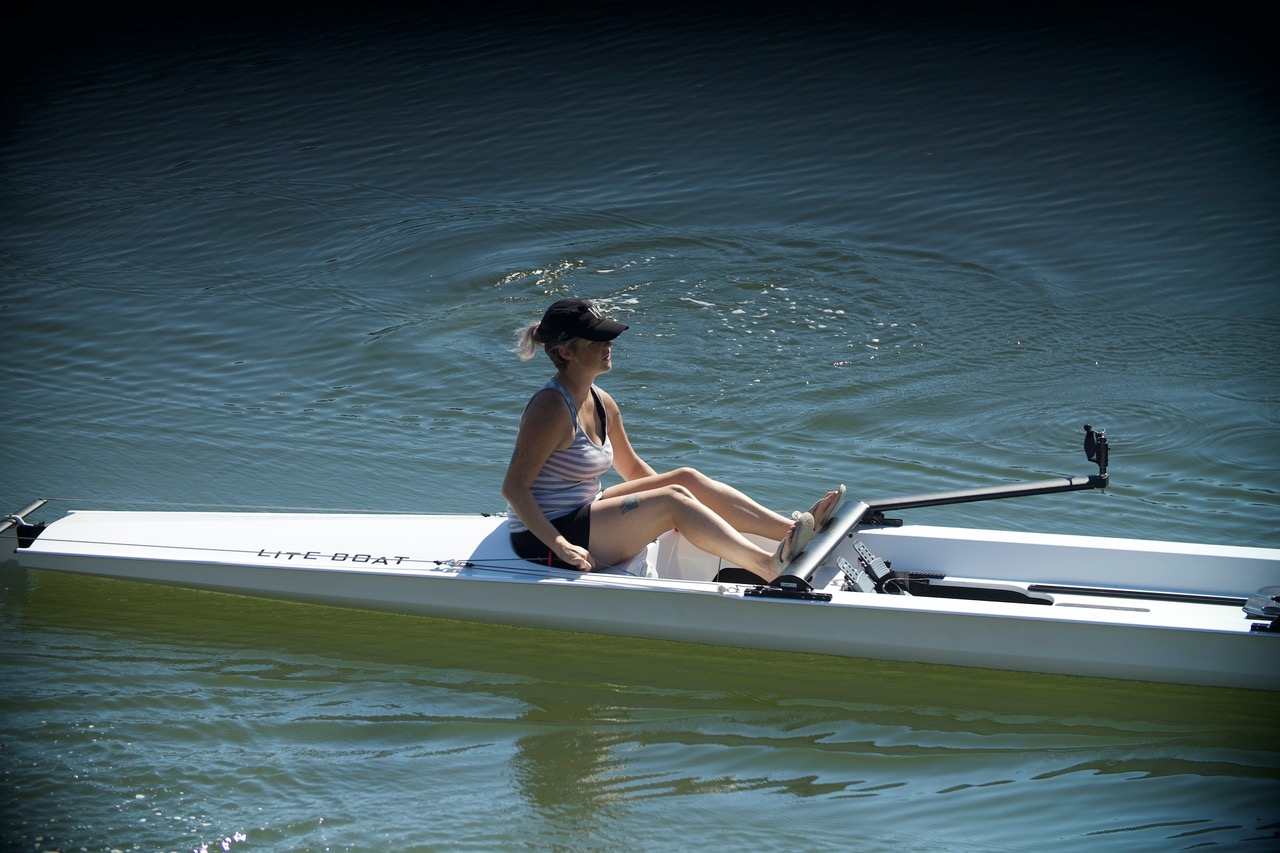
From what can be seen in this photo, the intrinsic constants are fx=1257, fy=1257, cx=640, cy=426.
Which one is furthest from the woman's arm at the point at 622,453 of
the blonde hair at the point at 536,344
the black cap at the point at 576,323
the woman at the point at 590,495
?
the black cap at the point at 576,323

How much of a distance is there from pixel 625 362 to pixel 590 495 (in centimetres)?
426

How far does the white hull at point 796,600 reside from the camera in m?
4.71

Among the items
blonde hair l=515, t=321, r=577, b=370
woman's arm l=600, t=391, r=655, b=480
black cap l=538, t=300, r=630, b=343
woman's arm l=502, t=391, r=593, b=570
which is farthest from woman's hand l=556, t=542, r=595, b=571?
black cap l=538, t=300, r=630, b=343

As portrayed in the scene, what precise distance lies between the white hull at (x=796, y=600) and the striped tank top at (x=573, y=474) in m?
0.30

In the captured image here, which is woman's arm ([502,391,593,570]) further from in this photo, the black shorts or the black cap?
the black cap

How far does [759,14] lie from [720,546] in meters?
12.5

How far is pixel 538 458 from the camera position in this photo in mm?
5004

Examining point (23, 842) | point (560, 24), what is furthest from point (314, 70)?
point (23, 842)

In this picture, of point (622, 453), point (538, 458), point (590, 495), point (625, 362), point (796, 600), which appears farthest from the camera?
point (625, 362)

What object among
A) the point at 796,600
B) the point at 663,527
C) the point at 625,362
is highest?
the point at 625,362

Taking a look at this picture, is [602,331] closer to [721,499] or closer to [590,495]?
[590,495]

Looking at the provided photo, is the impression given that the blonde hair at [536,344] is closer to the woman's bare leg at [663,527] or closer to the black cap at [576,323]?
the black cap at [576,323]

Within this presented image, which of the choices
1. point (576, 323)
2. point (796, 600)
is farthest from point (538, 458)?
point (796, 600)

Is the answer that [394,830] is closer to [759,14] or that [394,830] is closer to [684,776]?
[684,776]
